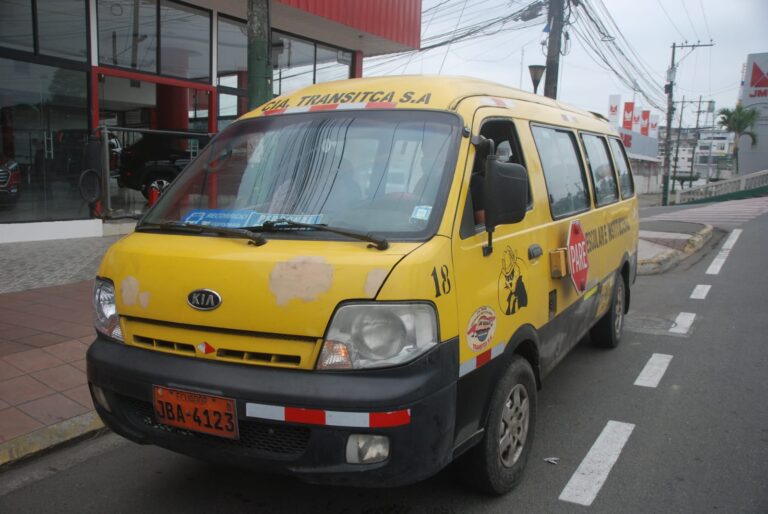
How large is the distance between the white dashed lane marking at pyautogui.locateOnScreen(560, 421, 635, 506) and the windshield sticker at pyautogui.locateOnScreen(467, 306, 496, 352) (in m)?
1.04

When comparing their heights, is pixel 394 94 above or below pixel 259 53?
below

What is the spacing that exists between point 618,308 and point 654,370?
0.76 m

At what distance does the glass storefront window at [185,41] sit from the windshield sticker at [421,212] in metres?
10.0

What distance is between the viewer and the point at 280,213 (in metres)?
2.99

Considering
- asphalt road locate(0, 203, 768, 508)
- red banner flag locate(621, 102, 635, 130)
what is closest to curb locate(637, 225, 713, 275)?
asphalt road locate(0, 203, 768, 508)

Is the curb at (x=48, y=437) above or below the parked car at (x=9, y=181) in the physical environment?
below

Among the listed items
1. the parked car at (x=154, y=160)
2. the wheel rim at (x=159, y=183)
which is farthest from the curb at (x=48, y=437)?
the parked car at (x=154, y=160)

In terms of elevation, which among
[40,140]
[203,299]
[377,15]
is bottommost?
[203,299]

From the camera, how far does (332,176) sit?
308 cm

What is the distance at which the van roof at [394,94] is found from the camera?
322cm

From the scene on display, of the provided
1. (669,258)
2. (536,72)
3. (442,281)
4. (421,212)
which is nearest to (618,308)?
(421,212)

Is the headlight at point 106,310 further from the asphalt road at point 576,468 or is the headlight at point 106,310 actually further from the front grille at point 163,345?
the asphalt road at point 576,468

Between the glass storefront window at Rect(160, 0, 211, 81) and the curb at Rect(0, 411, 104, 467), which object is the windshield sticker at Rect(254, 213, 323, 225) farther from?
the glass storefront window at Rect(160, 0, 211, 81)

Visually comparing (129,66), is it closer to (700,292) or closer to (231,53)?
(231,53)
